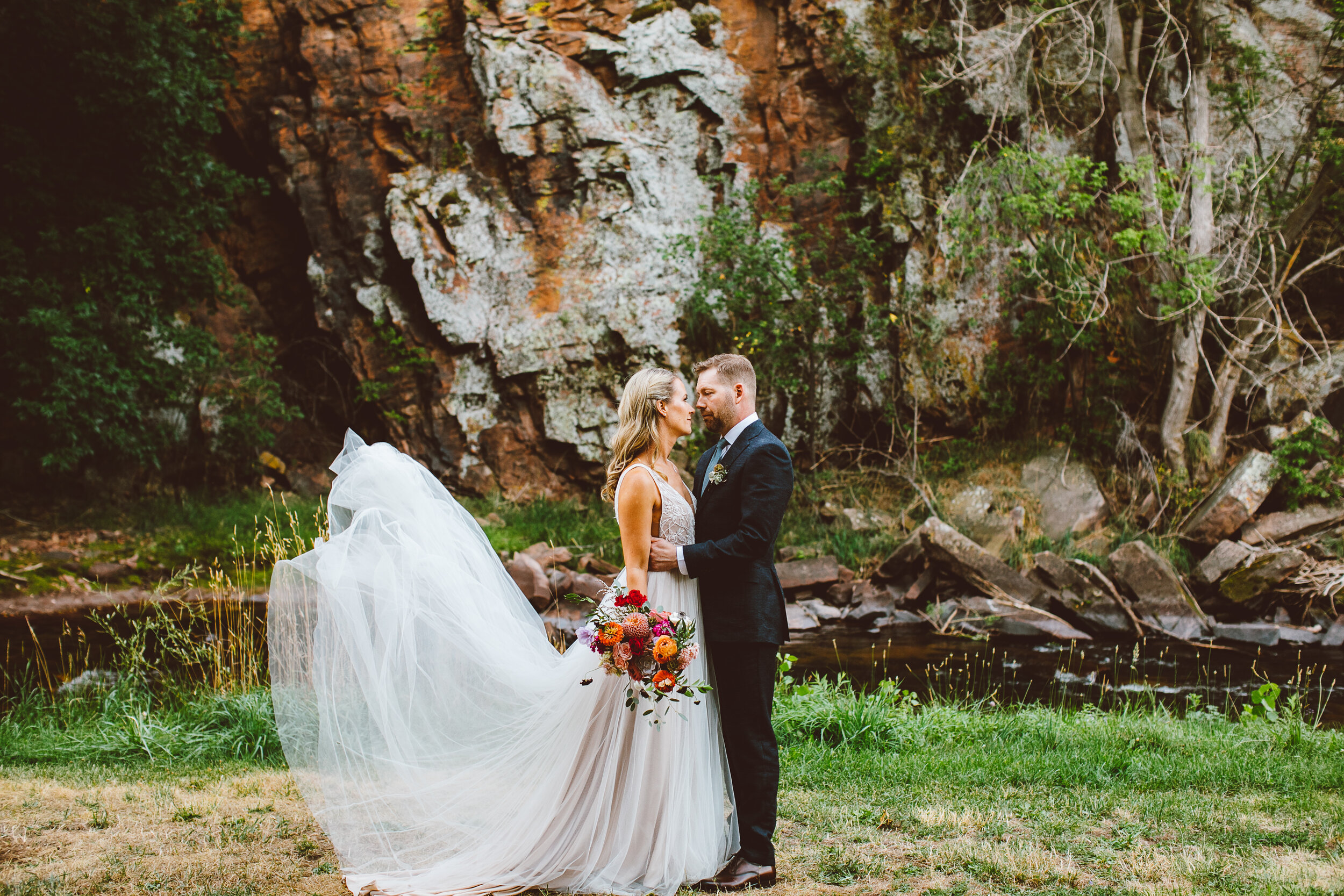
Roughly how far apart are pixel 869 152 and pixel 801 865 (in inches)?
543

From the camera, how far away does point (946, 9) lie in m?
16.1

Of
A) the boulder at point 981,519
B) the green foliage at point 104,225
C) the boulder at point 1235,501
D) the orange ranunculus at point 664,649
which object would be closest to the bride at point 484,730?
the orange ranunculus at point 664,649

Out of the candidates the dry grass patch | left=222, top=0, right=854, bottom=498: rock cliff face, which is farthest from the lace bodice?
left=222, top=0, right=854, bottom=498: rock cliff face

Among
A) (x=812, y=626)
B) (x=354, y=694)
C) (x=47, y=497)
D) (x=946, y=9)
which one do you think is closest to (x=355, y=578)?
(x=354, y=694)

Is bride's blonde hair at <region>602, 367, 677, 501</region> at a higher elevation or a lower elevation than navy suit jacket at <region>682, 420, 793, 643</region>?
higher

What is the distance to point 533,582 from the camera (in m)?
11.3

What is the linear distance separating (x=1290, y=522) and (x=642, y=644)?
11564mm

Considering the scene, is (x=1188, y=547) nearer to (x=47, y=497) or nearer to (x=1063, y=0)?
(x=1063, y=0)

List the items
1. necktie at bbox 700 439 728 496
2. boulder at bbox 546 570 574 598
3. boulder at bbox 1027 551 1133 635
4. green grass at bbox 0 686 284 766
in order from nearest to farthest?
necktie at bbox 700 439 728 496, green grass at bbox 0 686 284 766, boulder at bbox 1027 551 1133 635, boulder at bbox 546 570 574 598

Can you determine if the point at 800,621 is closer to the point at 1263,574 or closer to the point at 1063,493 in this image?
the point at 1063,493

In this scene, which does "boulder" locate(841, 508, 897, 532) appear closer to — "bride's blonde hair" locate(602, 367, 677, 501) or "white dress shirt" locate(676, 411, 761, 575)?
"white dress shirt" locate(676, 411, 761, 575)

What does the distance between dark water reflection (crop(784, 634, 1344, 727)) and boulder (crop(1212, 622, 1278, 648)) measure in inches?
8.4

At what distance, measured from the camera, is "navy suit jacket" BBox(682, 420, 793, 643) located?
12.2 feet

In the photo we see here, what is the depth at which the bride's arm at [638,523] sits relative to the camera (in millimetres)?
3799
